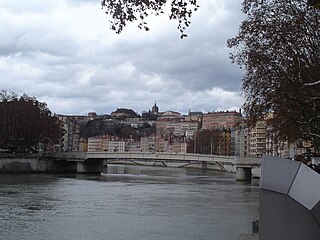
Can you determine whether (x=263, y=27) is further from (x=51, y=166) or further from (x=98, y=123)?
(x=98, y=123)

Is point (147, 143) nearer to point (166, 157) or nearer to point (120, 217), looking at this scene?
point (166, 157)

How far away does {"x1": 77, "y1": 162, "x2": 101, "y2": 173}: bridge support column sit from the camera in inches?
2886

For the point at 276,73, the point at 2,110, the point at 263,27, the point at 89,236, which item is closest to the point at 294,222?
the point at 89,236

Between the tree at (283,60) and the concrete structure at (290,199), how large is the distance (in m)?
11.8

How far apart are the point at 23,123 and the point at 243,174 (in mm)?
28034

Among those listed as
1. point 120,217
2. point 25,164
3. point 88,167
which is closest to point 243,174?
point 88,167

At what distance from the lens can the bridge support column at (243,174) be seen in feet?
210

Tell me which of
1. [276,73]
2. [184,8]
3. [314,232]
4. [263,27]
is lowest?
[314,232]

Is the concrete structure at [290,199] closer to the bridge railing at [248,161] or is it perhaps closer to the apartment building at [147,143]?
the bridge railing at [248,161]

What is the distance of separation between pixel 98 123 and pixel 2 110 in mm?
126746

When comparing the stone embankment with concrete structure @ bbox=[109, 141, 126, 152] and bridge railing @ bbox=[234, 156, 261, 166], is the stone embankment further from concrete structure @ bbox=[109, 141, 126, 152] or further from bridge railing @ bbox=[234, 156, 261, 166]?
concrete structure @ bbox=[109, 141, 126, 152]

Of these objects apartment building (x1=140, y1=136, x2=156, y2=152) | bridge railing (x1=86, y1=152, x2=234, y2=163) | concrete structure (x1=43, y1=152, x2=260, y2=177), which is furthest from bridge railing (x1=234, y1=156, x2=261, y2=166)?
apartment building (x1=140, y1=136, x2=156, y2=152)

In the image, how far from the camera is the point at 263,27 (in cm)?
1803

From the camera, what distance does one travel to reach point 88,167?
74.3m
